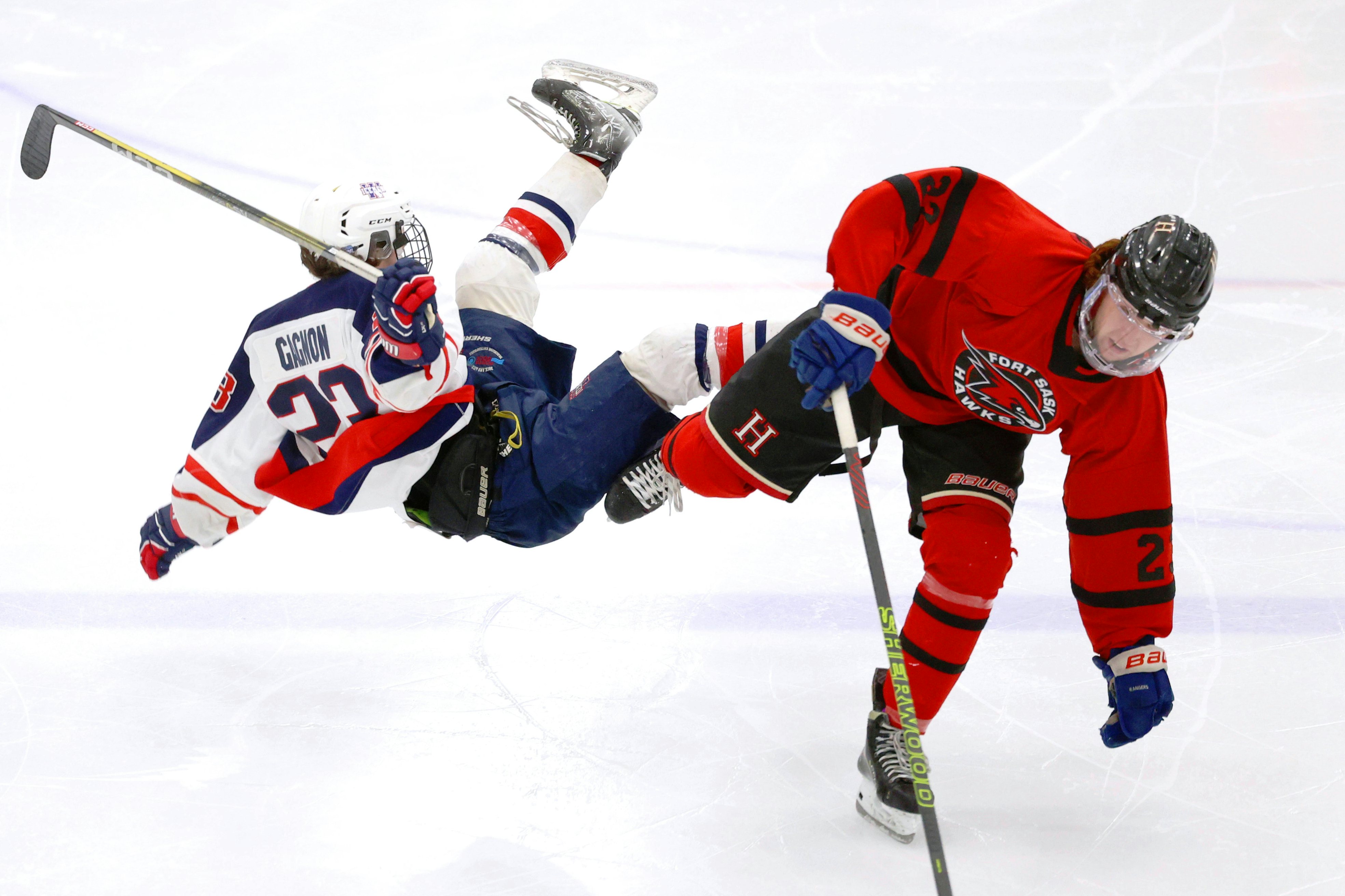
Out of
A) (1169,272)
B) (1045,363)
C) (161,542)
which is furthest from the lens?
(161,542)

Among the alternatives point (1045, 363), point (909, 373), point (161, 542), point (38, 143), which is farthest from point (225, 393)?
point (1045, 363)

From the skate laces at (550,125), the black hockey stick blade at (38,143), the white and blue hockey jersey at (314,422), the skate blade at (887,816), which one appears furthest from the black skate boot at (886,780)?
the black hockey stick blade at (38,143)

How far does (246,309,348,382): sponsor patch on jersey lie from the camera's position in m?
2.25

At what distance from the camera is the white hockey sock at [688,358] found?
2467 mm

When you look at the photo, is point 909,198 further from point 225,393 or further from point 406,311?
point 225,393

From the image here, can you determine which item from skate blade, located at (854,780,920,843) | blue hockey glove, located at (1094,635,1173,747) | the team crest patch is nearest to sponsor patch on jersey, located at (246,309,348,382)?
the team crest patch

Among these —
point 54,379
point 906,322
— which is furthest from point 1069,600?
point 54,379

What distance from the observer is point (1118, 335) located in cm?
187

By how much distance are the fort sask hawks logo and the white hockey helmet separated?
1.05 metres

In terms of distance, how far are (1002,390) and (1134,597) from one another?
437 mm

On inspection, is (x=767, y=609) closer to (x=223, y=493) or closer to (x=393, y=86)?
(x=223, y=493)

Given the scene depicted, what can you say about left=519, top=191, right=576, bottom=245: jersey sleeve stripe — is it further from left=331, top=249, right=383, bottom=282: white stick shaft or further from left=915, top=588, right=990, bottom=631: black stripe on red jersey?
left=915, top=588, right=990, bottom=631: black stripe on red jersey

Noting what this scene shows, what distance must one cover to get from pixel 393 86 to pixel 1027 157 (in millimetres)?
2517

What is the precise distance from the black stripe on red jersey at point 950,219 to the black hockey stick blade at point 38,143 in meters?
1.95
